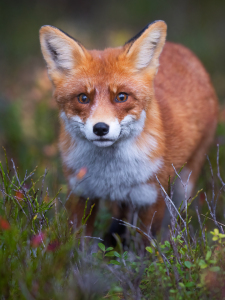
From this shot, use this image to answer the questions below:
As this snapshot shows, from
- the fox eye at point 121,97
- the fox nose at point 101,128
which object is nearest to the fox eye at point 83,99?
the fox eye at point 121,97

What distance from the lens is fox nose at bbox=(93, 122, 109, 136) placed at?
2228 millimetres

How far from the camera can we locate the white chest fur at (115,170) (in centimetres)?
269

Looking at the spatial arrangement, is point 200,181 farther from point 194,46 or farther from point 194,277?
point 194,46

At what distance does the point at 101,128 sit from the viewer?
2230 mm

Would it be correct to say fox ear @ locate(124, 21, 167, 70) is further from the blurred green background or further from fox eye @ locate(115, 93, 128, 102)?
the blurred green background

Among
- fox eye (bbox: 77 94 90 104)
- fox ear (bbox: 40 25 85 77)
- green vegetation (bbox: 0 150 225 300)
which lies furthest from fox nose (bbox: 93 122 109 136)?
fox ear (bbox: 40 25 85 77)

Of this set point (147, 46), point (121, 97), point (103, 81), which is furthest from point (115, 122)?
point (147, 46)

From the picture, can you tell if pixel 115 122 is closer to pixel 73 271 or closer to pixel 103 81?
pixel 103 81

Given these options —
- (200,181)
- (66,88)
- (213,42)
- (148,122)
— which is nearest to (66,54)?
(66,88)

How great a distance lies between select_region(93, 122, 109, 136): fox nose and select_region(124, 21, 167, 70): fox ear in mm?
733

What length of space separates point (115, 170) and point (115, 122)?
559 millimetres

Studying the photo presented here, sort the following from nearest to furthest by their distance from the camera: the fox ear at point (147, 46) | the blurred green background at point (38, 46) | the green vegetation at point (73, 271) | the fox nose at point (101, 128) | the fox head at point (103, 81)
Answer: the green vegetation at point (73, 271) → the fox nose at point (101, 128) → the fox head at point (103, 81) → the fox ear at point (147, 46) → the blurred green background at point (38, 46)

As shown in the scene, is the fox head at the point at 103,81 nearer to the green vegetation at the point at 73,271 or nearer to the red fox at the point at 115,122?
the red fox at the point at 115,122

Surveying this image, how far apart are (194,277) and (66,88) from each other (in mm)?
1709
